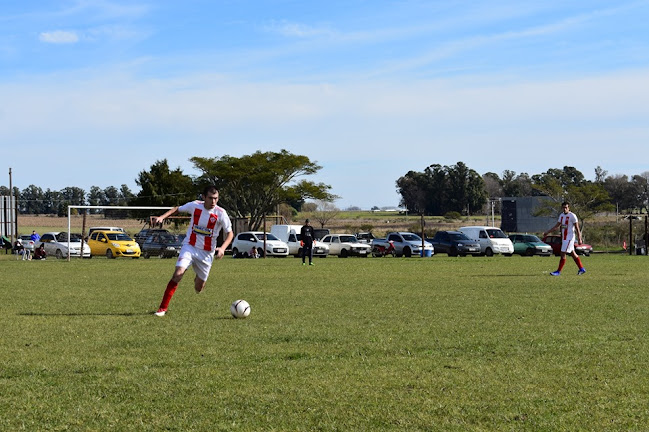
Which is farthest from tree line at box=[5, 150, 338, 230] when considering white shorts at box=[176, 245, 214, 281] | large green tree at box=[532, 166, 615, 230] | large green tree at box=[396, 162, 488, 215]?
white shorts at box=[176, 245, 214, 281]

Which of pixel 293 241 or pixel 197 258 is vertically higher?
pixel 197 258

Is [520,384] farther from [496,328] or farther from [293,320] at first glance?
[293,320]

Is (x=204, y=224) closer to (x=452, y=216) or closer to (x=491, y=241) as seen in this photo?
(x=491, y=241)

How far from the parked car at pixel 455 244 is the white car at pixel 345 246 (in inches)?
166

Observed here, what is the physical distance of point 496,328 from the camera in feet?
35.0

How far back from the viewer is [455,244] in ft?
162

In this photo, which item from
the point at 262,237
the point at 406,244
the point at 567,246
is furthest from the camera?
the point at 262,237

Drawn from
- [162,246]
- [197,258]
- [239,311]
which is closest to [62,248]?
[162,246]

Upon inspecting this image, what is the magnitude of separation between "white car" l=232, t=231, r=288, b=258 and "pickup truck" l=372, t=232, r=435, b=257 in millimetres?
6032

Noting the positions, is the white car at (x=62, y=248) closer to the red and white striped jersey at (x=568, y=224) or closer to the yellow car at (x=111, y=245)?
the yellow car at (x=111, y=245)

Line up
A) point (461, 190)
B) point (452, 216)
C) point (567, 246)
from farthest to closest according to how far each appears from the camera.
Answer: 1. point (461, 190)
2. point (452, 216)
3. point (567, 246)

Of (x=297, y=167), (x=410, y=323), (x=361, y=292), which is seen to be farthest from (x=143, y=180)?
(x=410, y=323)

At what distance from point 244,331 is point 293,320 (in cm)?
138

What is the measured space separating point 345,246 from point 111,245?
1311cm
